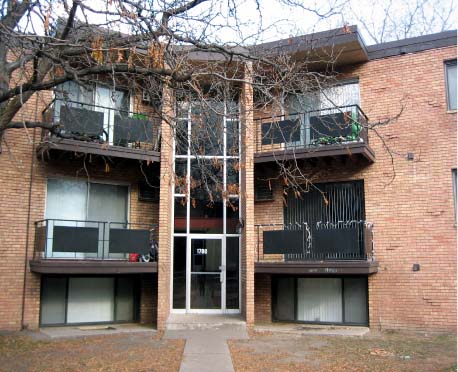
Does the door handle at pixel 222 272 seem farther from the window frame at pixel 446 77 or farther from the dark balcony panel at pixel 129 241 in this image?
the window frame at pixel 446 77

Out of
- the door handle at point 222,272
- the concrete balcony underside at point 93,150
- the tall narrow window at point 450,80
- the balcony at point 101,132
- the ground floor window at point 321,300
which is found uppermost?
the tall narrow window at point 450,80

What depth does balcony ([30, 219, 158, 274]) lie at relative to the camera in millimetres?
12930

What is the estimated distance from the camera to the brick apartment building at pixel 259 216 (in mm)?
13242

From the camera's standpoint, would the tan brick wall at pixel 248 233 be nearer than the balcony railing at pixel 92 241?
No

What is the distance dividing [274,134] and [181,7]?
6700 mm

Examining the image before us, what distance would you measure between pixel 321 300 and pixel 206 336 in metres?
3.87

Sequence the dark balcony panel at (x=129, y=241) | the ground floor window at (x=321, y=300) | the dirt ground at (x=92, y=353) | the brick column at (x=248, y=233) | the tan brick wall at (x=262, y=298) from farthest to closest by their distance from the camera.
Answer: the tan brick wall at (x=262, y=298)
the ground floor window at (x=321, y=300)
the brick column at (x=248, y=233)
the dark balcony panel at (x=129, y=241)
the dirt ground at (x=92, y=353)

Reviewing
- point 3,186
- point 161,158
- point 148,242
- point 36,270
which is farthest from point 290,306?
point 3,186

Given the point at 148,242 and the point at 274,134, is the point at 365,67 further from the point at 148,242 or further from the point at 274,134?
the point at 148,242

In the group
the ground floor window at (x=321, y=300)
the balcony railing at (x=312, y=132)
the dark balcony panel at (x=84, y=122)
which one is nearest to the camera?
the dark balcony panel at (x=84, y=122)

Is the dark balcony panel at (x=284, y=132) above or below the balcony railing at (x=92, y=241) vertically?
above

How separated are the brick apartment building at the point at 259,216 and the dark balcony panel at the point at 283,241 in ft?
0.17

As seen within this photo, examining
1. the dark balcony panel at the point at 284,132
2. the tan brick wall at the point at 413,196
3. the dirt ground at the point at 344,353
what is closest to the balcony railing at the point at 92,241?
the dirt ground at the point at 344,353

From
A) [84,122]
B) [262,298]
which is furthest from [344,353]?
[84,122]
